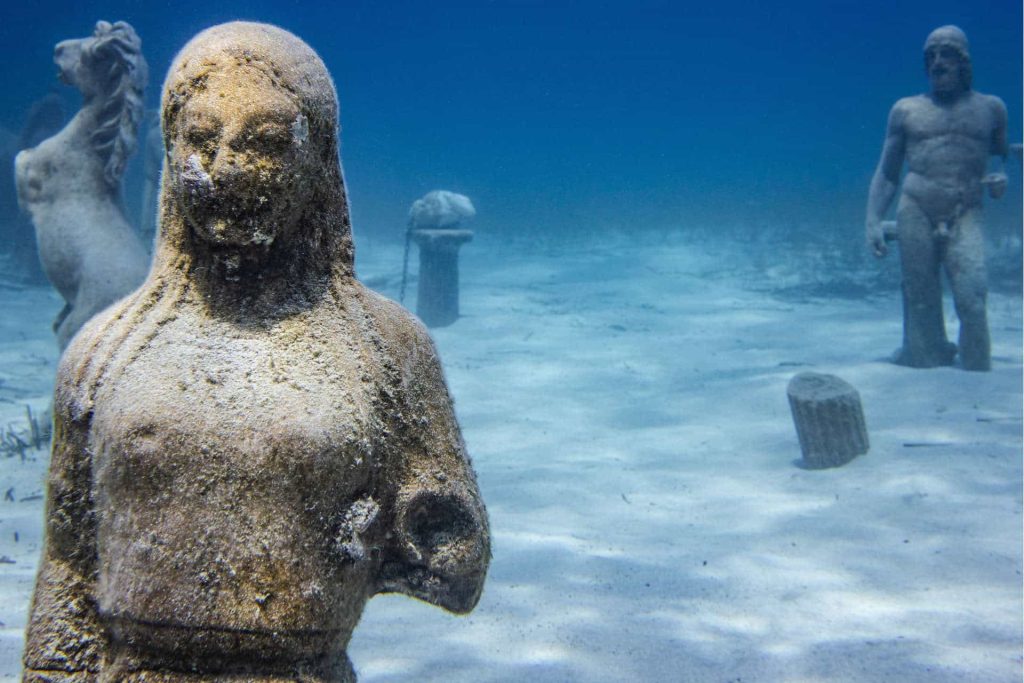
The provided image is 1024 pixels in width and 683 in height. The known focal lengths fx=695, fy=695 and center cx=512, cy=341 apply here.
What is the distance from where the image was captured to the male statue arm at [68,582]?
52.2 inches

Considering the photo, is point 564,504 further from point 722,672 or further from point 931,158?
point 931,158

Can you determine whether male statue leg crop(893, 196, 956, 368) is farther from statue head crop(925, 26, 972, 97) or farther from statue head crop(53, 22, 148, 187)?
statue head crop(53, 22, 148, 187)

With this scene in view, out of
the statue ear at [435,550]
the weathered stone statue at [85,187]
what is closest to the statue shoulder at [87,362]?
the statue ear at [435,550]

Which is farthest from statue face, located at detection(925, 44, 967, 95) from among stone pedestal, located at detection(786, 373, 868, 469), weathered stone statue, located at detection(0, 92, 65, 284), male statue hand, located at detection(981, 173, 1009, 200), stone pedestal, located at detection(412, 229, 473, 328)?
weathered stone statue, located at detection(0, 92, 65, 284)

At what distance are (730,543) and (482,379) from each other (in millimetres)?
4858

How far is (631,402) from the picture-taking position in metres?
8.20

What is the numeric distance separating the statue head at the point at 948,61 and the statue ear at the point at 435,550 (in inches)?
339

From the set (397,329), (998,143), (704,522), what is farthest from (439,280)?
(397,329)

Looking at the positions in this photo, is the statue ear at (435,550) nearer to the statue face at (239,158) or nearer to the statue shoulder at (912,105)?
the statue face at (239,158)

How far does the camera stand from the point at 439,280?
12.1 m

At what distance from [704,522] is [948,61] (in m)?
6.21

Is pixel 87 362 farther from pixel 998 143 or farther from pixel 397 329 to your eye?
pixel 998 143

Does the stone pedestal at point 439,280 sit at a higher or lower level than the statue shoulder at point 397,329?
lower

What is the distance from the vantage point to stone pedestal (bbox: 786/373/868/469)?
599 cm
